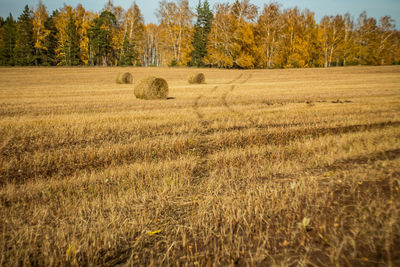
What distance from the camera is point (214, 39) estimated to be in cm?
5675

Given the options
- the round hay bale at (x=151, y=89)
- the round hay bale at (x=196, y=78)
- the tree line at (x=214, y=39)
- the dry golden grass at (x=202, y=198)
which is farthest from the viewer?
the tree line at (x=214, y=39)

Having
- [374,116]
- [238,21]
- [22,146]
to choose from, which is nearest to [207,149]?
[22,146]

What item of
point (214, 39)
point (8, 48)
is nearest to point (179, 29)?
point (214, 39)

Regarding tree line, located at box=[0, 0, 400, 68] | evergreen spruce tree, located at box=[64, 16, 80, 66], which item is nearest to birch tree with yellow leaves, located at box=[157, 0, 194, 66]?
tree line, located at box=[0, 0, 400, 68]

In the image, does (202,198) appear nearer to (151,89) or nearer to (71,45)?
(151,89)

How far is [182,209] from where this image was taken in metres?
3.33

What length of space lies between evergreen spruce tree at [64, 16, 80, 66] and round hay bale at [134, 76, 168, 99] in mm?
52650

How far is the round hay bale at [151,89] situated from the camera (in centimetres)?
1489

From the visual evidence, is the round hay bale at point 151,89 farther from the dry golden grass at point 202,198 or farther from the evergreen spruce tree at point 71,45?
the evergreen spruce tree at point 71,45

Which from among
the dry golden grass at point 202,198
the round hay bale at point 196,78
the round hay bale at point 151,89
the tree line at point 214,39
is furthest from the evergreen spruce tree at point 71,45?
the dry golden grass at point 202,198

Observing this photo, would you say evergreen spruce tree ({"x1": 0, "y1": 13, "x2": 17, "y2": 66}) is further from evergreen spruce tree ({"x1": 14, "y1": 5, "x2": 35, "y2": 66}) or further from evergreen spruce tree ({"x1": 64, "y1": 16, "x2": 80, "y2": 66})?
evergreen spruce tree ({"x1": 64, "y1": 16, "x2": 80, "y2": 66})

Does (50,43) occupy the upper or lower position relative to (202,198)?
upper

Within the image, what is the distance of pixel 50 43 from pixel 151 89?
59.6 metres

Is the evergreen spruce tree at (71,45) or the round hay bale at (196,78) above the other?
the evergreen spruce tree at (71,45)
